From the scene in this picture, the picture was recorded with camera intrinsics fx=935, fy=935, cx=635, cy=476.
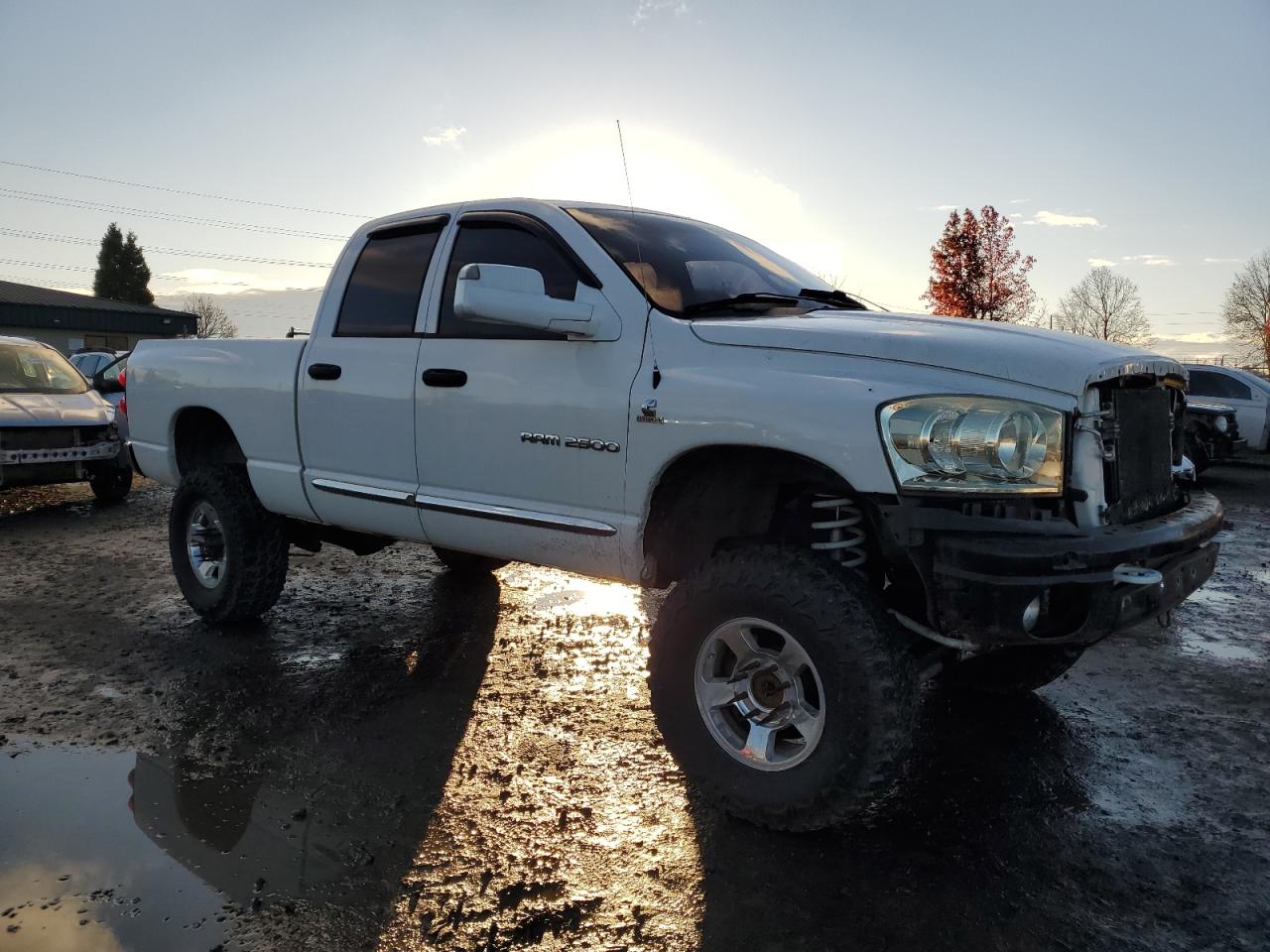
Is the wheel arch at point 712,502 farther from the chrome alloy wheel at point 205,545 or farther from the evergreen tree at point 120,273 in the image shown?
the evergreen tree at point 120,273

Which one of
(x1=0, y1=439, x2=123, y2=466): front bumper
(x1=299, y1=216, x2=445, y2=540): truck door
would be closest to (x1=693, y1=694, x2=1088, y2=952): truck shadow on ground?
(x1=299, y1=216, x2=445, y2=540): truck door

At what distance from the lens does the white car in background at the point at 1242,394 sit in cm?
1374

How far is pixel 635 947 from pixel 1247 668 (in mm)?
3794

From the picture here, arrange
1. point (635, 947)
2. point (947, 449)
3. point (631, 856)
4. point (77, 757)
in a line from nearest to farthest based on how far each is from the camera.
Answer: point (635, 947) < point (947, 449) < point (631, 856) < point (77, 757)

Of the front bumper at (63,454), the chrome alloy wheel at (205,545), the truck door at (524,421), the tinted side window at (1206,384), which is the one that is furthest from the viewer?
the tinted side window at (1206,384)

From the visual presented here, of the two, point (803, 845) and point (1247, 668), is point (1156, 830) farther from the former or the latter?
point (1247, 668)

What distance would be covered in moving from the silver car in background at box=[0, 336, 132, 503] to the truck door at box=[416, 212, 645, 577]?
682 cm

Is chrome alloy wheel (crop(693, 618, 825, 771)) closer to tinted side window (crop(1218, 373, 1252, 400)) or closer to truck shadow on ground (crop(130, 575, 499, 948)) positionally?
truck shadow on ground (crop(130, 575, 499, 948))

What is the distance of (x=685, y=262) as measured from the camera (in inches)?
150

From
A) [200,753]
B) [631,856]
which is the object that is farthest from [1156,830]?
[200,753]

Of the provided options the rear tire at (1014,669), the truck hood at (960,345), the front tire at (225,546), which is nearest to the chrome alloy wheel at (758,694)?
the truck hood at (960,345)

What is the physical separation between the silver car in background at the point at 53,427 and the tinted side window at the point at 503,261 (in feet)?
22.3

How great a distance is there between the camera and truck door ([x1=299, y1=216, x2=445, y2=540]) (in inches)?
161

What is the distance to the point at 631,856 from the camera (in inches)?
110
